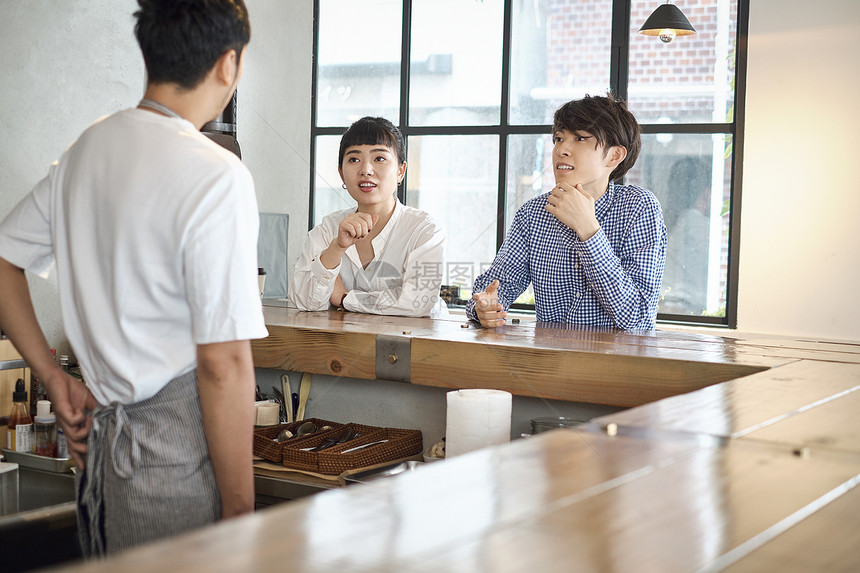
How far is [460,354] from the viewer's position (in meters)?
1.85

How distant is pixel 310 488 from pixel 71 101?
282cm

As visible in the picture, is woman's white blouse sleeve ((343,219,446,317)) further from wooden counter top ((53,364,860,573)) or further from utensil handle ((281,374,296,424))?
wooden counter top ((53,364,860,573))

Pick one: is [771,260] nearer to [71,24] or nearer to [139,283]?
[71,24]

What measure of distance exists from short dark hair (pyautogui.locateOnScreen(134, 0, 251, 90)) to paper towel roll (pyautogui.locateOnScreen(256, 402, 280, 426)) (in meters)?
1.08

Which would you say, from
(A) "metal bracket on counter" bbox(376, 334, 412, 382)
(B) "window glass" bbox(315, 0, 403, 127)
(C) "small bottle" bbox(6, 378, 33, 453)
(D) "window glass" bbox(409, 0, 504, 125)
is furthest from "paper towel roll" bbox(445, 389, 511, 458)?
(B) "window glass" bbox(315, 0, 403, 127)

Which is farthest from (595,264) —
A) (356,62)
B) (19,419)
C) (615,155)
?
(356,62)

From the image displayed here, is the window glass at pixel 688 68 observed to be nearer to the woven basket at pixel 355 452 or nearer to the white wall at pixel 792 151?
the white wall at pixel 792 151

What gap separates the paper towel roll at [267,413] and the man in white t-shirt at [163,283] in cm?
83

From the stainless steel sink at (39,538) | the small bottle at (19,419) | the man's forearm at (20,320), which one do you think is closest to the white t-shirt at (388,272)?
the small bottle at (19,419)

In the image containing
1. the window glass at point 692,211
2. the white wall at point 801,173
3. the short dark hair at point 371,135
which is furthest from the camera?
the window glass at point 692,211

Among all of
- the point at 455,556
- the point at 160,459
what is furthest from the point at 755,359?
the point at 455,556

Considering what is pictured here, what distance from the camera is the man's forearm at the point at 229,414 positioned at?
118cm

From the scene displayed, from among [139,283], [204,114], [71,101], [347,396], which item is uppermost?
[71,101]

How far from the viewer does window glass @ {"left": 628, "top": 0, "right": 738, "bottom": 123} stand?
498 cm
